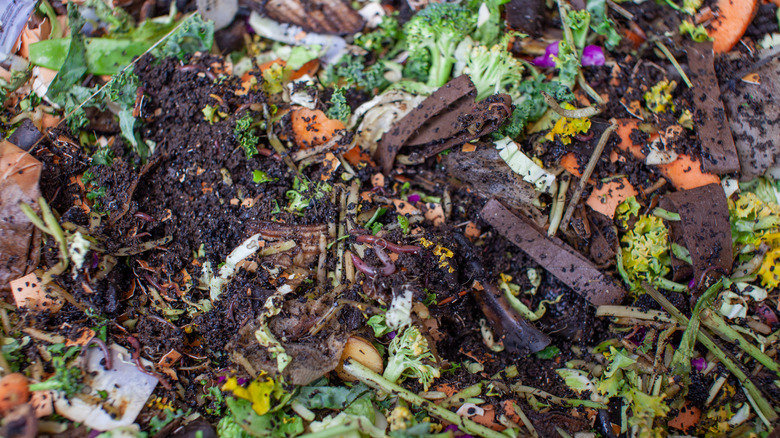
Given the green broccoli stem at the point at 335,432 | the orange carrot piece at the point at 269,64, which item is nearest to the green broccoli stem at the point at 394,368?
the green broccoli stem at the point at 335,432

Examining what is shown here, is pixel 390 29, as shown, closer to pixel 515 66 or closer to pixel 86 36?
pixel 515 66

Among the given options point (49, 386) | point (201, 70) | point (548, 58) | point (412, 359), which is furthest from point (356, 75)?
point (49, 386)

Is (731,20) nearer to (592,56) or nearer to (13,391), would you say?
(592,56)

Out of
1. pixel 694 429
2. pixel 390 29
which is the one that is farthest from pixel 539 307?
pixel 390 29

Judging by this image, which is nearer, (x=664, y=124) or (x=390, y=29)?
(x=664, y=124)

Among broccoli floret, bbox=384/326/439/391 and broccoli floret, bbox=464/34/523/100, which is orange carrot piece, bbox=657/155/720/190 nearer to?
broccoli floret, bbox=464/34/523/100

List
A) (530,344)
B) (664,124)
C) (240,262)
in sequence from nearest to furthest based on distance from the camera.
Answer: (240,262)
(530,344)
(664,124)

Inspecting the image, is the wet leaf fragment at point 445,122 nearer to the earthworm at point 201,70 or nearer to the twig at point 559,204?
the twig at point 559,204
